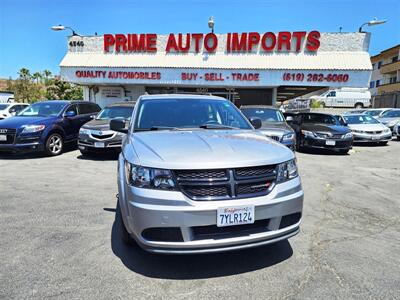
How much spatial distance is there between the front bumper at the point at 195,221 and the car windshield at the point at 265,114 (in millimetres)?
7817

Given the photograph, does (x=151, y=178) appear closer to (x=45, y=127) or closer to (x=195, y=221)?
(x=195, y=221)

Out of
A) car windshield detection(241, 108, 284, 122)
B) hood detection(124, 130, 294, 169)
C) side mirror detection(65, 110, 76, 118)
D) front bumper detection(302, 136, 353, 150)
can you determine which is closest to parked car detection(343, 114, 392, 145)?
front bumper detection(302, 136, 353, 150)

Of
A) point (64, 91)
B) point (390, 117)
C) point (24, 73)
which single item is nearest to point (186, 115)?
point (390, 117)

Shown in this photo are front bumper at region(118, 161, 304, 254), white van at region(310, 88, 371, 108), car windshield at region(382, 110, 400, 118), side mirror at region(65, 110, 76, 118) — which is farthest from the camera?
white van at region(310, 88, 371, 108)

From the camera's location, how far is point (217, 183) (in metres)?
2.61

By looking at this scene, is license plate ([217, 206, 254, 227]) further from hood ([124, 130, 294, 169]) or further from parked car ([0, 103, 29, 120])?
parked car ([0, 103, 29, 120])

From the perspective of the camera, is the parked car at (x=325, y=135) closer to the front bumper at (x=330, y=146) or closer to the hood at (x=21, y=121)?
the front bumper at (x=330, y=146)

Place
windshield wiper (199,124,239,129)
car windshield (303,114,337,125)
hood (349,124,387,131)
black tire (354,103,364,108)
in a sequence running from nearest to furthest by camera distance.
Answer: windshield wiper (199,124,239,129) < car windshield (303,114,337,125) < hood (349,124,387,131) < black tire (354,103,364,108)

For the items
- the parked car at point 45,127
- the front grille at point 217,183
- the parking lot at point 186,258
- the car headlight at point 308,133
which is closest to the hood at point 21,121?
the parked car at point 45,127

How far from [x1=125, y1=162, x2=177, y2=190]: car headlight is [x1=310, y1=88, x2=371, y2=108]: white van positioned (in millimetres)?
41390

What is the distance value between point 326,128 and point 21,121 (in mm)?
10232

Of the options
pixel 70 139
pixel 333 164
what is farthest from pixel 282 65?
pixel 70 139

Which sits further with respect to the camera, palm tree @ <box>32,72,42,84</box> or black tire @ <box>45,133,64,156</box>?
palm tree @ <box>32,72,42,84</box>

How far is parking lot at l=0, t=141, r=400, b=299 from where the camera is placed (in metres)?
2.66
